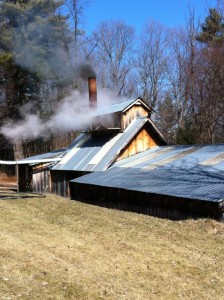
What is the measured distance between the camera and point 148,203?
15102mm

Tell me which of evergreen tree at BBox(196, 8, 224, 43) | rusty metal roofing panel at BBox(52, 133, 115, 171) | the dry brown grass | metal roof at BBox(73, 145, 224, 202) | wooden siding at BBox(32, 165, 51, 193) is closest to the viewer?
the dry brown grass

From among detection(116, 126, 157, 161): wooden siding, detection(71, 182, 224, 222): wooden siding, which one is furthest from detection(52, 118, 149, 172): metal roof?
detection(71, 182, 224, 222): wooden siding

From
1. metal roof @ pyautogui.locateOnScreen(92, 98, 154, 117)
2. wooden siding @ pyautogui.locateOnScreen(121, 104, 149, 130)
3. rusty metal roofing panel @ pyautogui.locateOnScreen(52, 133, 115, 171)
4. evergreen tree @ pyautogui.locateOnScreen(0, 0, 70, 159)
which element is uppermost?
evergreen tree @ pyautogui.locateOnScreen(0, 0, 70, 159)

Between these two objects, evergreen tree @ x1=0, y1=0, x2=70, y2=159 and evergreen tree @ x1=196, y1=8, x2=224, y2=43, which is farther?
evergreen tree @ x1=196, y1=8, x2=224, y2=43

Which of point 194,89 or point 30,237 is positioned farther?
point 194,89

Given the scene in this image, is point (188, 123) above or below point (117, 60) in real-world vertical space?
below

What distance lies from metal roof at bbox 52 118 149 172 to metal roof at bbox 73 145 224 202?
737mm

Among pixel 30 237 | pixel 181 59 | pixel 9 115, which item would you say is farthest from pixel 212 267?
pixel 181 59

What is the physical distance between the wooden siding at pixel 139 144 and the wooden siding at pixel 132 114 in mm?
976

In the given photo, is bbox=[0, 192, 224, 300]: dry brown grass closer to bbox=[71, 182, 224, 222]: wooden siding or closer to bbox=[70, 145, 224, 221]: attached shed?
bbox=[71, 182, 224, 222]: wooden siding

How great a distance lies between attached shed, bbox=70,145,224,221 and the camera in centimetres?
1302

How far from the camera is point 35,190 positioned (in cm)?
2158

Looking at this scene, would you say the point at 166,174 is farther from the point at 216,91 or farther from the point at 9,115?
the point at 9,115

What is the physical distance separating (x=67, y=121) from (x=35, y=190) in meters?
7.40
